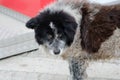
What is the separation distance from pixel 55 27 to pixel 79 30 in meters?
0.31

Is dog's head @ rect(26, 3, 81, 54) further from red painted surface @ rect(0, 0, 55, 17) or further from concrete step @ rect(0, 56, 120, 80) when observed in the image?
red painted surface @ rect(0, 0, 55, 17)

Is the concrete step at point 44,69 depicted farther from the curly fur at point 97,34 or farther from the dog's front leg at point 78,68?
the curly fur at point 97,34

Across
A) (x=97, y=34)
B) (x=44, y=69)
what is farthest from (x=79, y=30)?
(x=44, y=69)

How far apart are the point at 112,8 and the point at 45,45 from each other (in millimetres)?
811

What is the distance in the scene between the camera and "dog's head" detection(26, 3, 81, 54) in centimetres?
346

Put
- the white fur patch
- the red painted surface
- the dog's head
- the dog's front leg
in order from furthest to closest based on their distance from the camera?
the red painted surface, the dog's front leg, the white fur patch, the dog's head

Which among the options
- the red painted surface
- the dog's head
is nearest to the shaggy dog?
the dog's head

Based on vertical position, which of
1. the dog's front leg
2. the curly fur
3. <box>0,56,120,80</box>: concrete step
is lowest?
<box>0,56,120,80</box>: concrete step

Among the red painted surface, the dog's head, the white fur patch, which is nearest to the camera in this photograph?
the dog's head

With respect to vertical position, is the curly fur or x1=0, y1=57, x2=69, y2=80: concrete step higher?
the curly fur

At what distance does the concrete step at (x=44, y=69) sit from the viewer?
443cm

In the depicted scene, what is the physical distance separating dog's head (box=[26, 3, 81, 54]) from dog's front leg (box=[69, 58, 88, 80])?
32 centimetres

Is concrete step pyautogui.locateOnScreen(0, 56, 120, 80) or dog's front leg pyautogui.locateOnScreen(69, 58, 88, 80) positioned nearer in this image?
dog's front leg pyautogui.locateOnScreen(69, 58, 88, 80)

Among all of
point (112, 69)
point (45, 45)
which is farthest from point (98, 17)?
point (112, 69)
